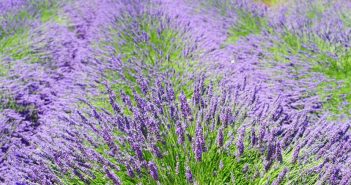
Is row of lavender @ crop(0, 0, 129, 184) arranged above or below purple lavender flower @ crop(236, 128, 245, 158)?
below

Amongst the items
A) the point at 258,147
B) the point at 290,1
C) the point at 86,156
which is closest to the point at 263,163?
the point at 258,147

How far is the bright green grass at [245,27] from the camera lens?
4.42 m

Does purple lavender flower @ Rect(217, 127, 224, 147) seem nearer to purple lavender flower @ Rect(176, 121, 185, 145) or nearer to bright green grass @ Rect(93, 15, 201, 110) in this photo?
purple lavender flower @ Rect(176, 121, 185, 145)

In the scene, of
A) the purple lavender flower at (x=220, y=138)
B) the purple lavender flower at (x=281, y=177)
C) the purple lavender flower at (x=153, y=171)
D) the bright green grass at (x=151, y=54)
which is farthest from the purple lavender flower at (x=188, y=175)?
the bright green grass at (x=151, y=54)

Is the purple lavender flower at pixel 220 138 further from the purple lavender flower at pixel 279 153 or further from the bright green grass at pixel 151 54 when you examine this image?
the bright green grass at pixel 151 54

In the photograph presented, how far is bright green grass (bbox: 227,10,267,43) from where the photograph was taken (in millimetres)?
4418

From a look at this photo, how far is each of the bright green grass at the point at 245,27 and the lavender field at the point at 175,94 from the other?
15 mm

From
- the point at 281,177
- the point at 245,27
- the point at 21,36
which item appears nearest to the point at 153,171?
the point at 281,177

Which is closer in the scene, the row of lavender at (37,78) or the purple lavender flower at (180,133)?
the purple lavender flower at (180,133)

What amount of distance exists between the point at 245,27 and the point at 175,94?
190 cm

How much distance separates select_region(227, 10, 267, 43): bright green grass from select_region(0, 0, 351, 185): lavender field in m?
0.02

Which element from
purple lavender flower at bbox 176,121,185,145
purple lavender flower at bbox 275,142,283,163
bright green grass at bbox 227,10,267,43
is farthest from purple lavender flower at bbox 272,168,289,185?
bright green grass at bbox 227,10,267,43

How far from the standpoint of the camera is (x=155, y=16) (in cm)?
439

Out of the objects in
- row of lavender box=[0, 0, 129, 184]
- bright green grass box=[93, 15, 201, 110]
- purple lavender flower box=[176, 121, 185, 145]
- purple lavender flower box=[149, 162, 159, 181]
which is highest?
purple lavender flower box=[176, 121, 185, 145]
